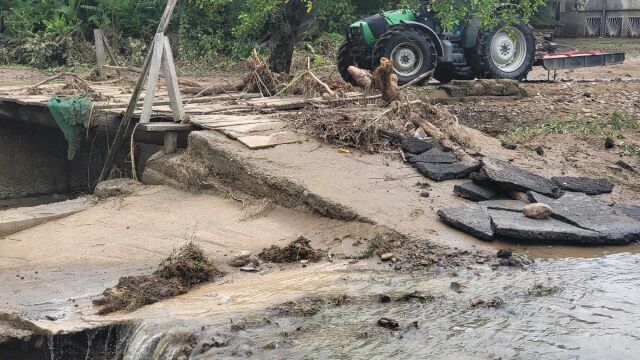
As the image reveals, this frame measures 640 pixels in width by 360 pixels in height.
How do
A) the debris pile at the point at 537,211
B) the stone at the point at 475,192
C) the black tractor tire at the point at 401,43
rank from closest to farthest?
the debris pile at the point at 537,211, the stone at the point at 475,192, the black tractor tire at the point at 401,43

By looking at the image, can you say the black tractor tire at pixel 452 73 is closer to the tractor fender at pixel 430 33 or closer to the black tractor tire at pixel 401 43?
the tractor fender at pixel 430 33

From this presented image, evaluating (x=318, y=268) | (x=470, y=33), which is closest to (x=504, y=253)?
(x=318, y=268)

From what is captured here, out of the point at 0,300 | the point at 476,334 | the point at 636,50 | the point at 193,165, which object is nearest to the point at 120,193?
the point at 193,165

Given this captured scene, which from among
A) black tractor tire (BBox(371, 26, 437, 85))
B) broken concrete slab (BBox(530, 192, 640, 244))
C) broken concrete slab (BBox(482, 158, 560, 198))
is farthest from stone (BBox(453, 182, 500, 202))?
black tractor tire (BBox(371, 26, 437, 85))

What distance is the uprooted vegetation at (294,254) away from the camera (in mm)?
7504

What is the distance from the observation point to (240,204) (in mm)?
8930

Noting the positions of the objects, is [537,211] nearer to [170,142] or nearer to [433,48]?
[170,142]

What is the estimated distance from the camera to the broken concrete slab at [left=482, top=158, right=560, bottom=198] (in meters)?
8.55

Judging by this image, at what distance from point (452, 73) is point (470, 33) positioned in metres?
1.01

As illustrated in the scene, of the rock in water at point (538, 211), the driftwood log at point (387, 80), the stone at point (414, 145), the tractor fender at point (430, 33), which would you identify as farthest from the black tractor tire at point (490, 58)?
A: the rock in water at point (538, 211)

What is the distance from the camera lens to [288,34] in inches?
563

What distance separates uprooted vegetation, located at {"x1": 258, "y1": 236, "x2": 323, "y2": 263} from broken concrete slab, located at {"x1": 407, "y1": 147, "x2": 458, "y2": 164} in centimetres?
222

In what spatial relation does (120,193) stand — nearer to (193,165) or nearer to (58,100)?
(193,165)

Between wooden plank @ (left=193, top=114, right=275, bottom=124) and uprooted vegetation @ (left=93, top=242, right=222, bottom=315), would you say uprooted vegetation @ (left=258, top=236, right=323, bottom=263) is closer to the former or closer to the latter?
uprooted vegetation @ (left=93, top=242, right=222, bottom=315)
